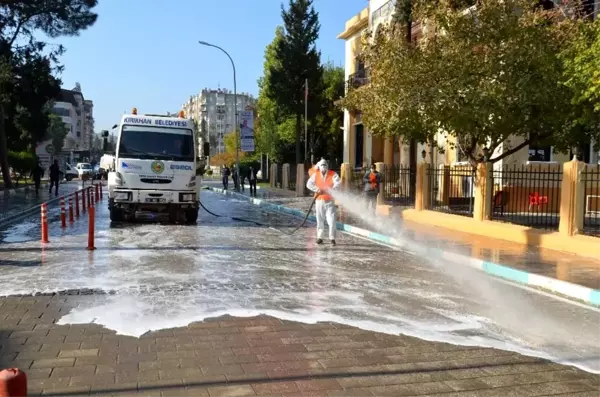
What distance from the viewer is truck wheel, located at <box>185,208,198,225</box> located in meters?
16.7

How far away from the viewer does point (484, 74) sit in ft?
47.0

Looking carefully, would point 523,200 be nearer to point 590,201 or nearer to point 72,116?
point 590,201

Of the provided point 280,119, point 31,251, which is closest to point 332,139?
point 280,119

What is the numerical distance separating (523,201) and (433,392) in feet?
55.2

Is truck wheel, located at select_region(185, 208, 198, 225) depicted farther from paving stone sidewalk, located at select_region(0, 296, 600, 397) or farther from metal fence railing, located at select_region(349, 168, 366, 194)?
paving stone sidewalk, located at select_region(0, 296, 600, 397)

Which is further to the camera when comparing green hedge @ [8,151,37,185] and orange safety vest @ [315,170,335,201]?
green hedge @ [8,151,37,185]

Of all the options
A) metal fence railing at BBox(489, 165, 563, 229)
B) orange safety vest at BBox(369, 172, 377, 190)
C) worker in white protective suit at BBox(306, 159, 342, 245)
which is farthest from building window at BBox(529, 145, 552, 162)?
worker in white protective suit at BBox(306, 159, 342, 245)

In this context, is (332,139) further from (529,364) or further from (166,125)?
(529,364)

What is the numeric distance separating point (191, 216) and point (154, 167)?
2.00 metres

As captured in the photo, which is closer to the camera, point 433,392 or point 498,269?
point 433,392

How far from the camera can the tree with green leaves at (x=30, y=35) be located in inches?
1318

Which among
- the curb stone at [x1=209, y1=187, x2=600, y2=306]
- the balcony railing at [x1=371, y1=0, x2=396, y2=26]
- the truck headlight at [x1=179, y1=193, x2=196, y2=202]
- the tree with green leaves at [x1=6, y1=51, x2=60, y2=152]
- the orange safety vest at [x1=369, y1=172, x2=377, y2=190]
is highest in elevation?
the balcony railing at [x1=371, y1=0, x2=396, y2=26]

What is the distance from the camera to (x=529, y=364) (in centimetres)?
513

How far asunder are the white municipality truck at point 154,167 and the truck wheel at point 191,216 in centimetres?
7
